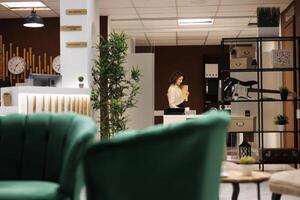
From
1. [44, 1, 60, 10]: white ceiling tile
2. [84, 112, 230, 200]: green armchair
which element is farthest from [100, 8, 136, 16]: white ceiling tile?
[84, 112, 230, 200]: green armchair

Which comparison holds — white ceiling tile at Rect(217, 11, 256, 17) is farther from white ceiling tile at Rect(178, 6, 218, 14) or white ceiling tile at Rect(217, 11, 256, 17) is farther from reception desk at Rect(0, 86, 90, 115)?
reception desk at Rect(0, 86, 90, 115)

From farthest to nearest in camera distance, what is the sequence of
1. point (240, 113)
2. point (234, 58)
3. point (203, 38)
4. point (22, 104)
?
point (203, 38) → point (240, 113) → point (234, 58) → point (22, 104)

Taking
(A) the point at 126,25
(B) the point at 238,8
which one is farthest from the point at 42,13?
(B) the point at 238,8

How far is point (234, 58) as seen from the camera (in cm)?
705

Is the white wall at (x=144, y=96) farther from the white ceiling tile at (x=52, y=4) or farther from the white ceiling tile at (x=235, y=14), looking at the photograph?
the white ceiling tile at (x=52, y=4)

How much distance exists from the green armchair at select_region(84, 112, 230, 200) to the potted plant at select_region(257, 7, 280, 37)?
218 inches

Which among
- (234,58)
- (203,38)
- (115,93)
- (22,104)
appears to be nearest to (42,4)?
(115,93)

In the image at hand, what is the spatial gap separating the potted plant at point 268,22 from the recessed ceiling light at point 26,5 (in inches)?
155

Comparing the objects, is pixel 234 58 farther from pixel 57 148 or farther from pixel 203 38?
pixel 203 38

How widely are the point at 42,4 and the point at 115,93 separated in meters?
2.50

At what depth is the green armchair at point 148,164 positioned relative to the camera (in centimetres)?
201

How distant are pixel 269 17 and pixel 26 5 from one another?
14.5ft

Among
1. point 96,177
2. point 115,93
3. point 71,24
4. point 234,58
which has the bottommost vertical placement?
point 96,177

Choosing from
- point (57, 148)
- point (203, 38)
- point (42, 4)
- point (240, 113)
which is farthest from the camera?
point (203, 38)
